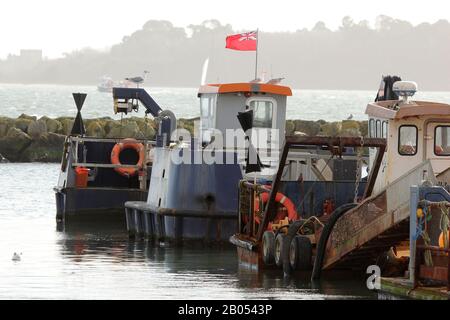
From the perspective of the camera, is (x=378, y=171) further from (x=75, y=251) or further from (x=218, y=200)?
(x=75, y=251)

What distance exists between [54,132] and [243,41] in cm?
3730

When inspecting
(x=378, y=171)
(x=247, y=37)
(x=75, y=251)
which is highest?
(x=247, y=37)

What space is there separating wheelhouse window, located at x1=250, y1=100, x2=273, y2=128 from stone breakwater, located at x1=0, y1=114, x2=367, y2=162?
3406 centimetres

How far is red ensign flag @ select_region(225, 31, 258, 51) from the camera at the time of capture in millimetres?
40344

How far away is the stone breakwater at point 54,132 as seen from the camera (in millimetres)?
73750

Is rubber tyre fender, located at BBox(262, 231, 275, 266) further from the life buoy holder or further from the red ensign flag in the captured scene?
the red ensign flag

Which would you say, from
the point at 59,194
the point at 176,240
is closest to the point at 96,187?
the point at 59,194

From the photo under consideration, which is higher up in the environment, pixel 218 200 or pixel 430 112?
pixel 430 112

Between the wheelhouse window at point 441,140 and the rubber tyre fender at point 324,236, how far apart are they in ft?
7.08

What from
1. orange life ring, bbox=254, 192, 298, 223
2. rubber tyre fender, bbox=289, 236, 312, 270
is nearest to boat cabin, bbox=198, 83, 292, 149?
orange life ring, bbox=254, 192, 298, 223

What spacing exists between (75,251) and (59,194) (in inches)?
310

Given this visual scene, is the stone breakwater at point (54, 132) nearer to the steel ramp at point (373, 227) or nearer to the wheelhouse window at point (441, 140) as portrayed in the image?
the wheelhouse window at point (441, 140)

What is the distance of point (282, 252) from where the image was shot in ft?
89.4
